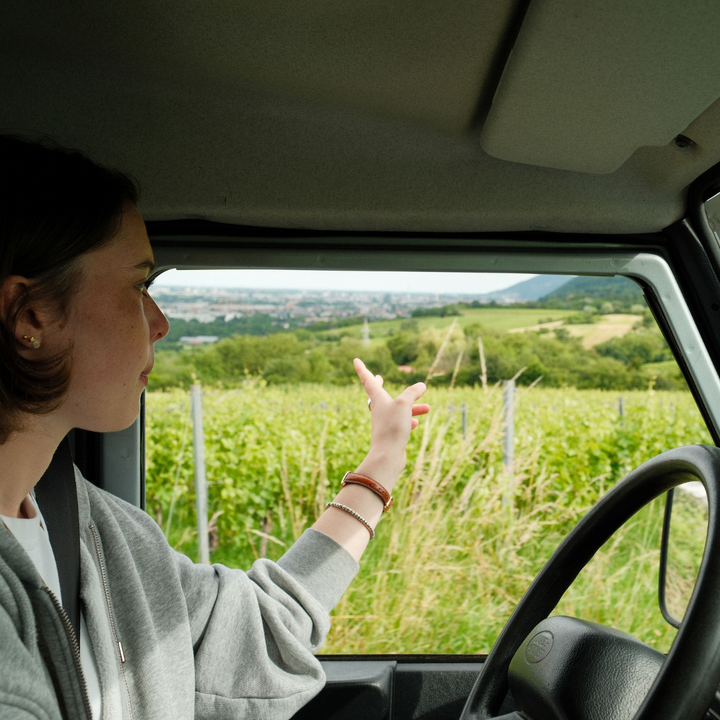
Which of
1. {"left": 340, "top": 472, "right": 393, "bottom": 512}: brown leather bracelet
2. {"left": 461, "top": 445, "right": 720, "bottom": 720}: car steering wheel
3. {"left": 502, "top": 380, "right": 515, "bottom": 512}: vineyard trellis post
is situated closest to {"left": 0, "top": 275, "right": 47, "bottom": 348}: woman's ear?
{"left": 340, "top": 472, "right": 393, "bottom": 512}: brown leather bracelet

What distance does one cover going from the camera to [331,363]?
628 cm

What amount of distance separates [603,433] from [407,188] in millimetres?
4060

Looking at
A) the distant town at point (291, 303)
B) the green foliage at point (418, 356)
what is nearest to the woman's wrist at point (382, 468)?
the distant town at point (291, 303)

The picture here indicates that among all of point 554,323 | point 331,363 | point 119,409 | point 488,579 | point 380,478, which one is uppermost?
point 554,323

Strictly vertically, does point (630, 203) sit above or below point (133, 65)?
below

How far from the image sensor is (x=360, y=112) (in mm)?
1358

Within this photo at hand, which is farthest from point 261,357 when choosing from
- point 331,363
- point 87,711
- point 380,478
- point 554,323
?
point 87,711

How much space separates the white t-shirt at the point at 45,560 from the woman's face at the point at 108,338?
180 mm

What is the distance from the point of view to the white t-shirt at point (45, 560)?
3.49ft

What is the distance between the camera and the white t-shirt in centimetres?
106

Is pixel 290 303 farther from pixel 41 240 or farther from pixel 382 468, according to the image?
pixel 41 240

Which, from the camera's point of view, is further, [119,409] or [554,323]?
[554,323]

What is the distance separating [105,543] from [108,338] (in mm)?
418

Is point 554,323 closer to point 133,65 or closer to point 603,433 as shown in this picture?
point 603,433
